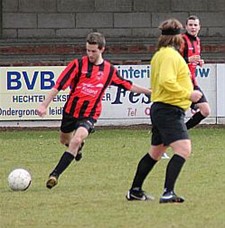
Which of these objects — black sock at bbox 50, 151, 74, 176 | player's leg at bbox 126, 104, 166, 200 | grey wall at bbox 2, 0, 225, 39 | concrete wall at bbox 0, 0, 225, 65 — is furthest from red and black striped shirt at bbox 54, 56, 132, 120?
grey wall at bbox 2, 0, 225, 39

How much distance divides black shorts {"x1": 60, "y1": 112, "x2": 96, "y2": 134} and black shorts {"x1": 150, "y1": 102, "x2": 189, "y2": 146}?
150 cm

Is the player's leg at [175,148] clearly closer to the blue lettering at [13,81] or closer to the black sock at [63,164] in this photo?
the black sock at [63,164]

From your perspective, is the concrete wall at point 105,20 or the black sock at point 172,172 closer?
the black sock at point 172,172

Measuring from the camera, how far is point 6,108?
21.1 m

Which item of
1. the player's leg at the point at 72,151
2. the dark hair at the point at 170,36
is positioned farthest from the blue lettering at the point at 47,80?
the dark hair at the point at 170,36

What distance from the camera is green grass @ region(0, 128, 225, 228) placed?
9.41 m

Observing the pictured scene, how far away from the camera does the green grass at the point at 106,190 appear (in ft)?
30.9

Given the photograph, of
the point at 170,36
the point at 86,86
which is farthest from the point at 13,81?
the point at 170,36

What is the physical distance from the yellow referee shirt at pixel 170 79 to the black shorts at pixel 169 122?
0.06m

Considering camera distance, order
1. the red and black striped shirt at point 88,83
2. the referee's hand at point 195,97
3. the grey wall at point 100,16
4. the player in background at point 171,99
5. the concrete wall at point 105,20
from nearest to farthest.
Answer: the referee's hand at point 195,97
the player in background at point 171,99
the red and black striped shirt at point 88,83
the concrete wall at point 105,20
the grey wall at point 100,16

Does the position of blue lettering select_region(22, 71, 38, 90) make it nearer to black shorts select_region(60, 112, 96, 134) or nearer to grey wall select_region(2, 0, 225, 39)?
grey wall select_region(2, 0, 225, 39)

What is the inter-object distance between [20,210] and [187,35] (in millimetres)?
4978

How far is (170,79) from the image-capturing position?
390 inches

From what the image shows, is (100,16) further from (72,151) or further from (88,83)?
(72,151)
